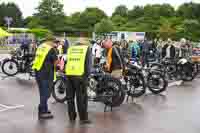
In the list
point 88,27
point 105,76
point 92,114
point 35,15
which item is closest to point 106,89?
point 105,76

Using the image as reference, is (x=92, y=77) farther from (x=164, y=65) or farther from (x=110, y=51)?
(x=164, y=65)

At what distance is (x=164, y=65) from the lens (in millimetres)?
15383

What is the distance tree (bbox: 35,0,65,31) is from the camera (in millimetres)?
82825

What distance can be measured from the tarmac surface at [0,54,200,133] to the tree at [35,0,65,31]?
7059cm

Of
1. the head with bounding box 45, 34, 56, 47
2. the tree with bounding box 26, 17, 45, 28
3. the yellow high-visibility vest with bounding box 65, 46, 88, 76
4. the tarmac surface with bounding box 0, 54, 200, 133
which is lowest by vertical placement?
the tarmac surface with bounding box 0, 54, 200, 133

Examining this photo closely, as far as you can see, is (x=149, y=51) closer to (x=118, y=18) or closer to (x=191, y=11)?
(x=191, y=11)

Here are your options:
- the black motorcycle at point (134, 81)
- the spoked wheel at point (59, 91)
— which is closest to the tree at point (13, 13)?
the black motorcycle at point (134, 81)

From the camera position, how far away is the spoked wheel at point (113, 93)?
30.3ft

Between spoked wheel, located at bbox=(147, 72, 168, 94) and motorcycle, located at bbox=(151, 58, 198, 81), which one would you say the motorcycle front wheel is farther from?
motorcycle, located at bbox=(151, 58, 198, 81)

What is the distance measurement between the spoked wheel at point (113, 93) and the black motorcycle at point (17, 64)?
5950 millimetres

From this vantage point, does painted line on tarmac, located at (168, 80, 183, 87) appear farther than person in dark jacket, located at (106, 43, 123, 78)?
Yes

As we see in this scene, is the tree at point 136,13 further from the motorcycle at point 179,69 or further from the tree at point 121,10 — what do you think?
the motorcycle at point 179,69

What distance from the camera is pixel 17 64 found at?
49.0ft


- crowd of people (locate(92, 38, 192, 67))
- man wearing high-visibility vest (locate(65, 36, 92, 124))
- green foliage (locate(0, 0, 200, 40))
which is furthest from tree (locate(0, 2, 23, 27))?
man wearing high-visibility vest (locate(65, 36, 92, 124))
